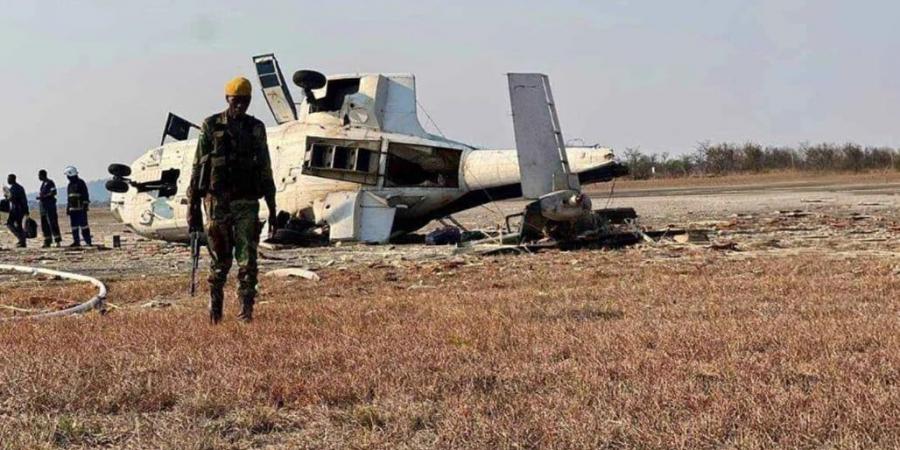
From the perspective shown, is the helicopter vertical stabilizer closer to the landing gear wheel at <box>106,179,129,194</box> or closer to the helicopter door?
the helicopter door

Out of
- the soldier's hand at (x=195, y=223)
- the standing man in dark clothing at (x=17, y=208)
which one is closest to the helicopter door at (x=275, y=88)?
the standing man in dark clothing at (x=17, y=208)

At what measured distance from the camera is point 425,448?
3.53 metres

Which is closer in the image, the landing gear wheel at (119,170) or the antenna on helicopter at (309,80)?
the antenna on helicopter at (309,80)

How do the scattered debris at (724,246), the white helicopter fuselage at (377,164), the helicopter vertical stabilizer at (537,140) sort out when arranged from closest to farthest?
the scattered debris at (724,246) → the helicopter vertical stabilizer at (537,140) → the white helicopter fuselage at (377,164)

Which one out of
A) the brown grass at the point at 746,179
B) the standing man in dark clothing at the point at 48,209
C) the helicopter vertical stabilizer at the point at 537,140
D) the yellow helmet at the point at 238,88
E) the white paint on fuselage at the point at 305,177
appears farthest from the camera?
the brown grass at the point at 746,179

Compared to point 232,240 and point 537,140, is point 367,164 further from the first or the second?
point 232,240

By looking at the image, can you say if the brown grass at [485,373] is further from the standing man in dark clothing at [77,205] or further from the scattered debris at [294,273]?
the standing man in dark clothing at [77,205]

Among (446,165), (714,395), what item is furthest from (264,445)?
(446,165)

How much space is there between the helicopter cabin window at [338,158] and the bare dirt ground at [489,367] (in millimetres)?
7418

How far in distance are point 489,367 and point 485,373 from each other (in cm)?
16

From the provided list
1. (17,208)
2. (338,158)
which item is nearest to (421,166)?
(338,158)

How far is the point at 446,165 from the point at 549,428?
14075mm

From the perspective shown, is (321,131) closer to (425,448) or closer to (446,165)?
(446,165)

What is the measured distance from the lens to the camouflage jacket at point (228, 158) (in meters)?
7.20
